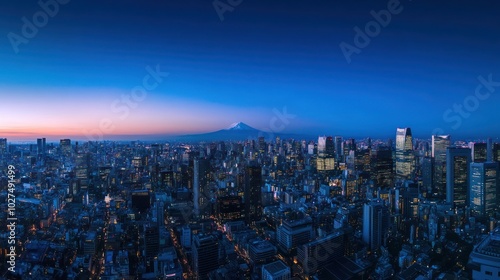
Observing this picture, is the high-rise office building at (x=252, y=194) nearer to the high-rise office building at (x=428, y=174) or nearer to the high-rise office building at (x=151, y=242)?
the high-rise office building at (x=151, y=242)

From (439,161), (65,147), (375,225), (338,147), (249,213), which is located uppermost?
(65,147)

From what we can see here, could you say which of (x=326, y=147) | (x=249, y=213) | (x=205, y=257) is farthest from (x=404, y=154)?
(x=205, y=257)

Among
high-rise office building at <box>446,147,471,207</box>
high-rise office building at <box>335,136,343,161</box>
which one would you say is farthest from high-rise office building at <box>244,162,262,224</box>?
high-rise office building at <box>335,136,343,161</box>

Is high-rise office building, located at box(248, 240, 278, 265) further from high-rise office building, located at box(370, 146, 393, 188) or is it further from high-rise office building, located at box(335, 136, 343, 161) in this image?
high-rise office building, located at box(335, 136, 343, 161)


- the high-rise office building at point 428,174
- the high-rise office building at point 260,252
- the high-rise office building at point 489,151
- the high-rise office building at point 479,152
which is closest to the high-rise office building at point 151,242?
the high-rise office building at point 260,252

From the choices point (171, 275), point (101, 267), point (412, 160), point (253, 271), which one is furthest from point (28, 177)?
point (412, 160)

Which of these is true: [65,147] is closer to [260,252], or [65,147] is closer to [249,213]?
[249,213]
